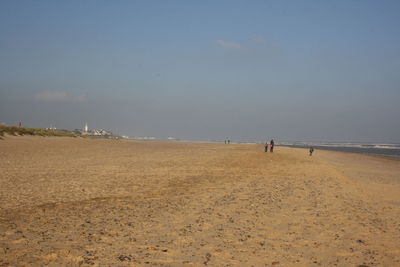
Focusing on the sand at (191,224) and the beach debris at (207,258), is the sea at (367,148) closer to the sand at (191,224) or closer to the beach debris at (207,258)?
the sand at (191,224)

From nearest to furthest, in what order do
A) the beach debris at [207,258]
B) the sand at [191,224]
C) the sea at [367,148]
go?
1. the beach debris at [207,258]
2. the sand at [191,224]
3. the sea at [367,148]

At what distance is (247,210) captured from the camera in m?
9.25

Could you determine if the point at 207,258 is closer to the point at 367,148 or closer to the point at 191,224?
the point at 191,224

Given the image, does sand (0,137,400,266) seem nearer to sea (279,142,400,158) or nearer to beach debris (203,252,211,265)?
beach debris (203,252,211,265)

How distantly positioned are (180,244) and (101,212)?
10.7 ft

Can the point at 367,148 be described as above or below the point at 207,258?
above

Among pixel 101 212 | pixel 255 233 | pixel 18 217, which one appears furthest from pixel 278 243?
pixel 18 217

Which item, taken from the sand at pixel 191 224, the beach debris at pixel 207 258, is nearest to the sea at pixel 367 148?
the sand at pixel 191 224

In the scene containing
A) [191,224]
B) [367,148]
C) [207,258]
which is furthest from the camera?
[367,148]

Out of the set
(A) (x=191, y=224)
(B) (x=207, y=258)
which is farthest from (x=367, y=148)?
(B) (x=207, y=258)

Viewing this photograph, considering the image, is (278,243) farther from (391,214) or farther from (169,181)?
(169,181)

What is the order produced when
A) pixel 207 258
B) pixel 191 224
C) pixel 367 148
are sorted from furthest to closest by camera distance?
pixel 367 148 < pixel 191 224 < pixel 207 258

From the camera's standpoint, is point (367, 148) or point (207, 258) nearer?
point (207, 258)

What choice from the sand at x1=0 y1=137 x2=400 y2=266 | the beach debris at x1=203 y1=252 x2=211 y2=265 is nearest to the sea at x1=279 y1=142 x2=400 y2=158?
the sand at x1=0 y1=137 x2=400 y2=266
